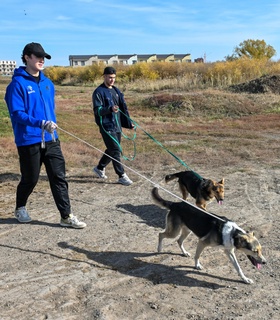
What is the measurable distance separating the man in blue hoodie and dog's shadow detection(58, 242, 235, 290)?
36.3 inches

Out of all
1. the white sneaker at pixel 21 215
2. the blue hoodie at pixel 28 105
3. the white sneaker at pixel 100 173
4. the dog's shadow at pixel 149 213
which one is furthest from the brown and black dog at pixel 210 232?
the white sneaker at pixel 100 173

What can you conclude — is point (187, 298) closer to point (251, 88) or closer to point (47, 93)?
point (47, 93)

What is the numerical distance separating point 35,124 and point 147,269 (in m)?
2.20

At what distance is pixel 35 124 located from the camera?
457cm

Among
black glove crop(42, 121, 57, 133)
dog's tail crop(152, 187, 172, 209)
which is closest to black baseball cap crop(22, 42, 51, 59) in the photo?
black glove crop(42, 121, 57, 133)

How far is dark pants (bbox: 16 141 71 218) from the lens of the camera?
491 cm

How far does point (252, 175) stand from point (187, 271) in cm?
420

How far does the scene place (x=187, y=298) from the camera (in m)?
3.60

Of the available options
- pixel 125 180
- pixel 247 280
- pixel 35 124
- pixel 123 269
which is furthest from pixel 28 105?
pixel 247 280

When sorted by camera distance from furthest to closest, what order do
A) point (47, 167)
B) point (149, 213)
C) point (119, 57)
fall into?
point (119, 57) → point (149, 213) → point (47, 167)

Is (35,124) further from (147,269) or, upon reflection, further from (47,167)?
(147,269)

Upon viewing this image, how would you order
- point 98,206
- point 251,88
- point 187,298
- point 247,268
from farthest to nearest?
point 251,88
point 98,206
point 247,268
point 187,298

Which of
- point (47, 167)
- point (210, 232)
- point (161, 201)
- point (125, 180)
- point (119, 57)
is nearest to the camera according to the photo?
point (210, 232)

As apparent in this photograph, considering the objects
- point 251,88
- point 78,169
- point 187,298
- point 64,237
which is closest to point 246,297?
point 187,298
